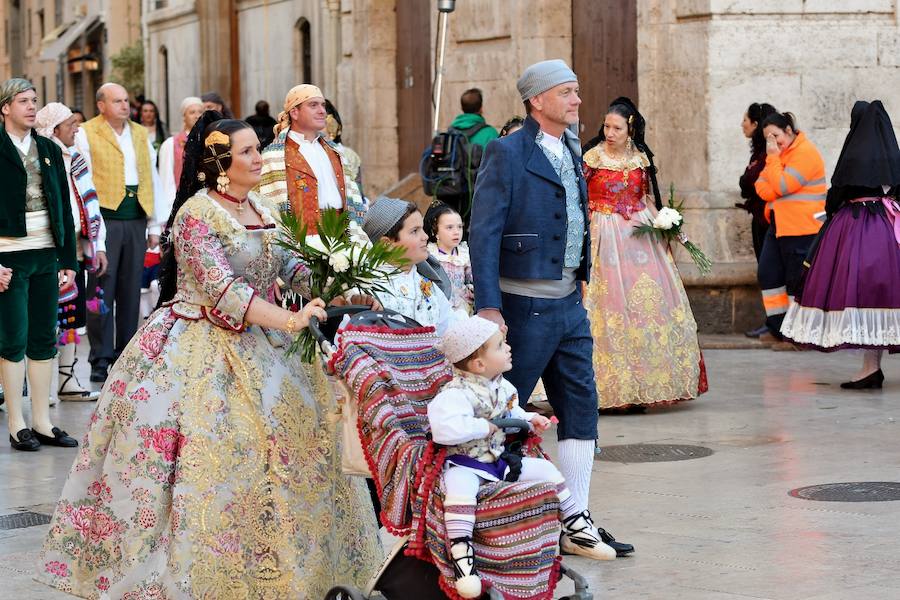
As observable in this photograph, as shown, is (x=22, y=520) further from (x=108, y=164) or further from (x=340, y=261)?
(x=108, y=164)

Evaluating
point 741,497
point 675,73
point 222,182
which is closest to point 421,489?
point 222,182

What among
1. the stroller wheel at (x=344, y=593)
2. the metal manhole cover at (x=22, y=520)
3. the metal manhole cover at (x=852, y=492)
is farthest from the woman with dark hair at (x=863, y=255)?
the stroller wheel at (x=344, y=593)

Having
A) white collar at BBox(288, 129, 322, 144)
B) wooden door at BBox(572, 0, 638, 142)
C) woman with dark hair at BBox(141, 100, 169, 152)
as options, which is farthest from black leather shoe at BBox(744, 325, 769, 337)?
white collar at BBox(288, 129, 322, 144)

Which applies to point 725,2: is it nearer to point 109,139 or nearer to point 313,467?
point 109,139

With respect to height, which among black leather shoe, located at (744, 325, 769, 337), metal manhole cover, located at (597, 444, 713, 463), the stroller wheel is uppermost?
the stroller wheel

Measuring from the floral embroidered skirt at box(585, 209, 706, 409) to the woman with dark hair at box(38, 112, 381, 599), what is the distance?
482 cm

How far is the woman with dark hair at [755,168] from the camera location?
14.2 metres

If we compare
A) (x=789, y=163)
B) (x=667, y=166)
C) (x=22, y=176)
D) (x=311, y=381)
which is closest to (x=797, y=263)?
(x=789, y=163)

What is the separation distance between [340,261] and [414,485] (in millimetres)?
884

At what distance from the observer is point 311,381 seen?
6273 millimetres

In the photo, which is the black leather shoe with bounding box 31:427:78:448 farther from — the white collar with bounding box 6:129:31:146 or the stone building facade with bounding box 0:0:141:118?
the stone building facade with bounding box 0:0:141:118

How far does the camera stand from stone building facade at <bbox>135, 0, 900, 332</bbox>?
1483 centimetres

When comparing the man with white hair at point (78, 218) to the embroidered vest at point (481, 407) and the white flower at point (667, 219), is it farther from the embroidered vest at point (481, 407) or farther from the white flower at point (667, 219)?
the embroidered vest at point (481, 407)

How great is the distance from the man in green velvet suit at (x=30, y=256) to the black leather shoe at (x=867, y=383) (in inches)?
208
